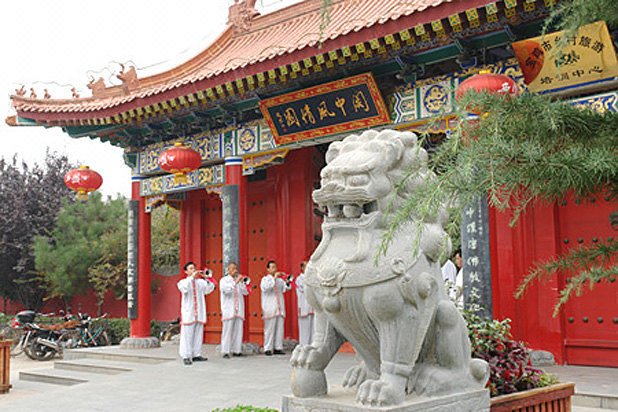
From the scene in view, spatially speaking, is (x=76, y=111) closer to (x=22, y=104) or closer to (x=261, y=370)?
(x=22, y=104)

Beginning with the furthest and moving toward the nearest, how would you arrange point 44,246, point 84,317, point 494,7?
point 44,246 < point 84,317 < point 494,7

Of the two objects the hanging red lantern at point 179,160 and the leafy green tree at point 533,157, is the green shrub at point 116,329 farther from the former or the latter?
the leafy green tree at point 533,157

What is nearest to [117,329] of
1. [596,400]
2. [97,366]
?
[97,366]

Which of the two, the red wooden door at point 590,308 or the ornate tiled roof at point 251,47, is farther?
the red wooden door at point 590,308

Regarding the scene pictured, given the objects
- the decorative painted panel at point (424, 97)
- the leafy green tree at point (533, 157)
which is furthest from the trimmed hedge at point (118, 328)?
the leafy green tree at point (533, 157)

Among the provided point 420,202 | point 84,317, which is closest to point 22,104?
point 84,317

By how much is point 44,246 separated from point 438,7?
43.2 feet

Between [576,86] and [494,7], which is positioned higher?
[494,7]

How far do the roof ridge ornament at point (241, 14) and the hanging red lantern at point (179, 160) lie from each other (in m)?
3.20

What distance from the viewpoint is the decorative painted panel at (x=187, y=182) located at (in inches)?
376

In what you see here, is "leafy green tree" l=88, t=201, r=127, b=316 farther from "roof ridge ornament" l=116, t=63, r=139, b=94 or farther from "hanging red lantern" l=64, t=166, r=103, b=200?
"roof ridge ornament" l=116, t=63, r=139, b=94

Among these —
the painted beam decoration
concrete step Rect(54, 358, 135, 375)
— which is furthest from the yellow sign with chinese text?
concrete step Rect(54, 358, 135, 375)

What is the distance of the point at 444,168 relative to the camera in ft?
6.09

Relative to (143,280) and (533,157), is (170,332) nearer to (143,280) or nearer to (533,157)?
(143,280)
